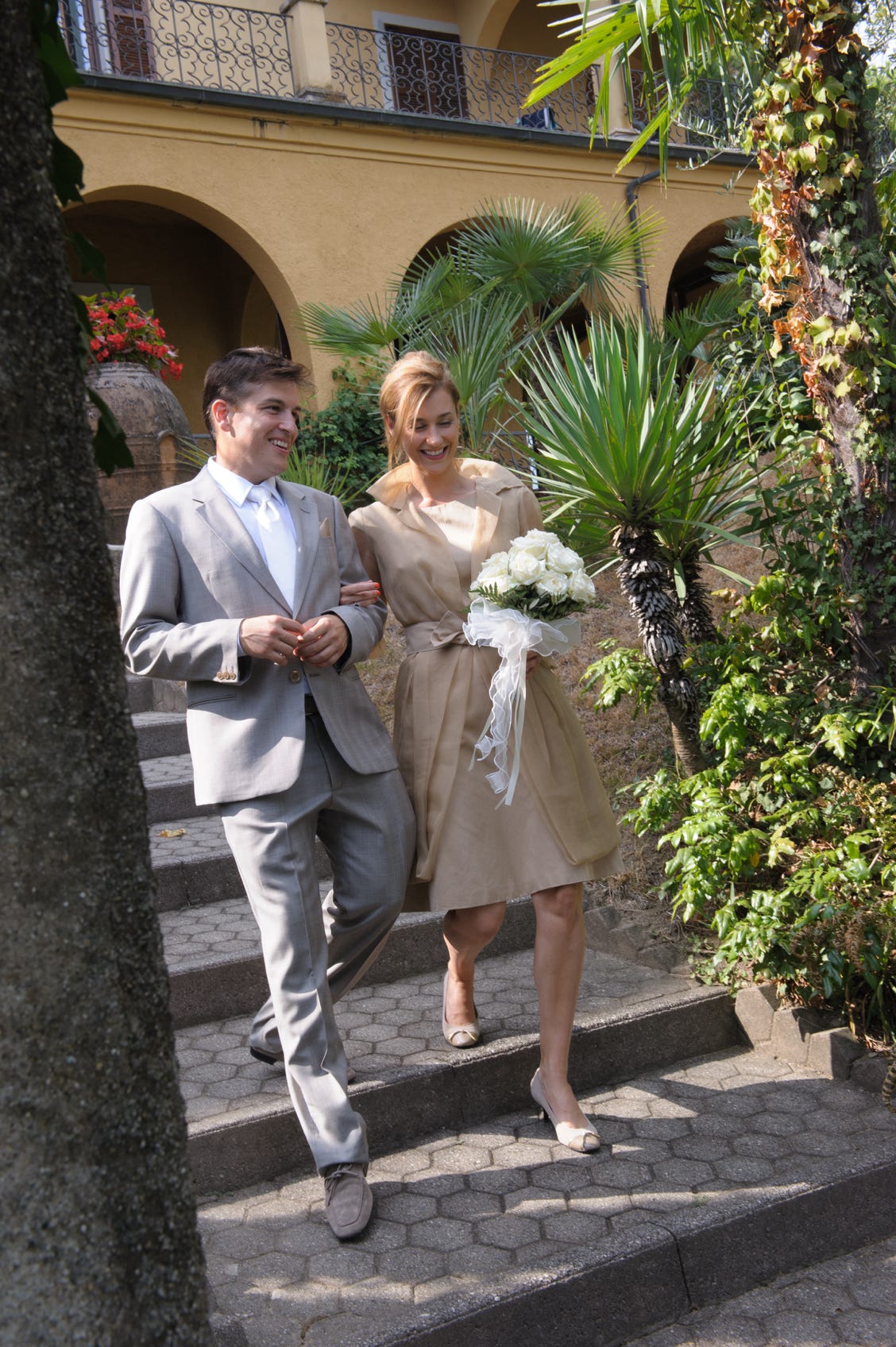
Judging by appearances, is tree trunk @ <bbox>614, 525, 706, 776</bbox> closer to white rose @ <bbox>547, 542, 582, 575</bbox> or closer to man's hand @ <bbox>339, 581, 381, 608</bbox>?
white rose @ <bbox>547, 542, 582, 575</bbox>

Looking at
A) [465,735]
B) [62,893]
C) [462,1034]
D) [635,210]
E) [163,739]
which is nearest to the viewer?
[62,893]

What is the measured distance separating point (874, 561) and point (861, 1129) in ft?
6.19

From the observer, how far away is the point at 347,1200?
9.91 feet

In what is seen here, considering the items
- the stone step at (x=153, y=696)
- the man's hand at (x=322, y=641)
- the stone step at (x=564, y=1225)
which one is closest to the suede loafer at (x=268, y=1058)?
the stone step at (x=564, y=1225)

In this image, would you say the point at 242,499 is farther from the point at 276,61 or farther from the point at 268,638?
the point at 276,61

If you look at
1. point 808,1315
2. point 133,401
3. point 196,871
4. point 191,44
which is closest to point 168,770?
point 196,871

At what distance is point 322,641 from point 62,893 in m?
1.95

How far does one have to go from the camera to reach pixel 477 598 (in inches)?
136

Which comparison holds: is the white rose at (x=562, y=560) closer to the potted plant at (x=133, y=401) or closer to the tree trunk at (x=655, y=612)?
the tree trunk at (x=655, y=612)

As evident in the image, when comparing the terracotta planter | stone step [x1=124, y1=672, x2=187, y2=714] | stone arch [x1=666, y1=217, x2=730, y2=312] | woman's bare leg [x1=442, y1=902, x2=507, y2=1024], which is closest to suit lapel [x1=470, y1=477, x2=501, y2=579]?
woman's bare leg [x1=442, y1=902, x2=507, y2=1024]

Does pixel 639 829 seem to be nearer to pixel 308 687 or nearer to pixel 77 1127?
pixel 308 687

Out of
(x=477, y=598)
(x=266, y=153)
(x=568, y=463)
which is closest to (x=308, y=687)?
(x=477, y=598)

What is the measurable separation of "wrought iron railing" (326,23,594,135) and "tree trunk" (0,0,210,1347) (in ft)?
49.6

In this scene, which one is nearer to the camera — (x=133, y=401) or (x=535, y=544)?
(x=535, y=544)
